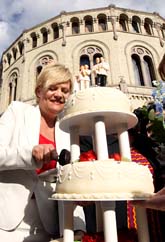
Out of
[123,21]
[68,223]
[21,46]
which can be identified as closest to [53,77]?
[68,223]

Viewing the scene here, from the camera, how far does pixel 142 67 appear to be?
12.7 metres

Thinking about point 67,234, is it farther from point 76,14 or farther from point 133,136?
point 76,14

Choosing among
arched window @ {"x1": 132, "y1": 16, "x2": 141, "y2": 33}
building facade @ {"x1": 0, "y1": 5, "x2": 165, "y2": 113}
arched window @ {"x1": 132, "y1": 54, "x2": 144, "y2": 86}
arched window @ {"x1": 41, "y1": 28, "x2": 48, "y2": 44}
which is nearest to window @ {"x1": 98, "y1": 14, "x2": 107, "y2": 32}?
building facade @ {"x1": 0, "y1": 5, "x2": 165, "y2": 113}

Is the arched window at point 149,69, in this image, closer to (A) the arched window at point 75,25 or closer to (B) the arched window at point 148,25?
(B) the arched window at point 148,25

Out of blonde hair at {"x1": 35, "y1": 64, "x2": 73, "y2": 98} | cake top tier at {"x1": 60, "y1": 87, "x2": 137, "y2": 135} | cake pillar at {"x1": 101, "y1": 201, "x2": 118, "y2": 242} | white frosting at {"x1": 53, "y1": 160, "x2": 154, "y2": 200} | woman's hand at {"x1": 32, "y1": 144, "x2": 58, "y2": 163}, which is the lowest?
cake pillar at {"x1": 101, "y1": 201, "x2": 118, "y2": 242}

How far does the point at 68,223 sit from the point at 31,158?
1.46 feet

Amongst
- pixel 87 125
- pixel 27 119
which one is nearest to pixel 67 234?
pixel 87 125

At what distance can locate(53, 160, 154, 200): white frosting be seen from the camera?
1.18m

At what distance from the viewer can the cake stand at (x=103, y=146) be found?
121cm

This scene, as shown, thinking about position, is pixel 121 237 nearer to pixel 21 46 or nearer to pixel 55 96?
pixel 55 96

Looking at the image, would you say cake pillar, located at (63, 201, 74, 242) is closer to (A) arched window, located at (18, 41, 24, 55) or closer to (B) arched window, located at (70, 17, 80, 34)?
(B) arched window, located at (70, 17, 80, 34)

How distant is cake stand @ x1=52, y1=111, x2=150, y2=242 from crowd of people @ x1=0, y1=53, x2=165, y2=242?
0.54ft

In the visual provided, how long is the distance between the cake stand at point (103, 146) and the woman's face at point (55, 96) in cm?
31

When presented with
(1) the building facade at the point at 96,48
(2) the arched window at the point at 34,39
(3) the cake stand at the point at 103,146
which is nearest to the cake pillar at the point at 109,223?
(3) the cake stand at the point at 103,146
